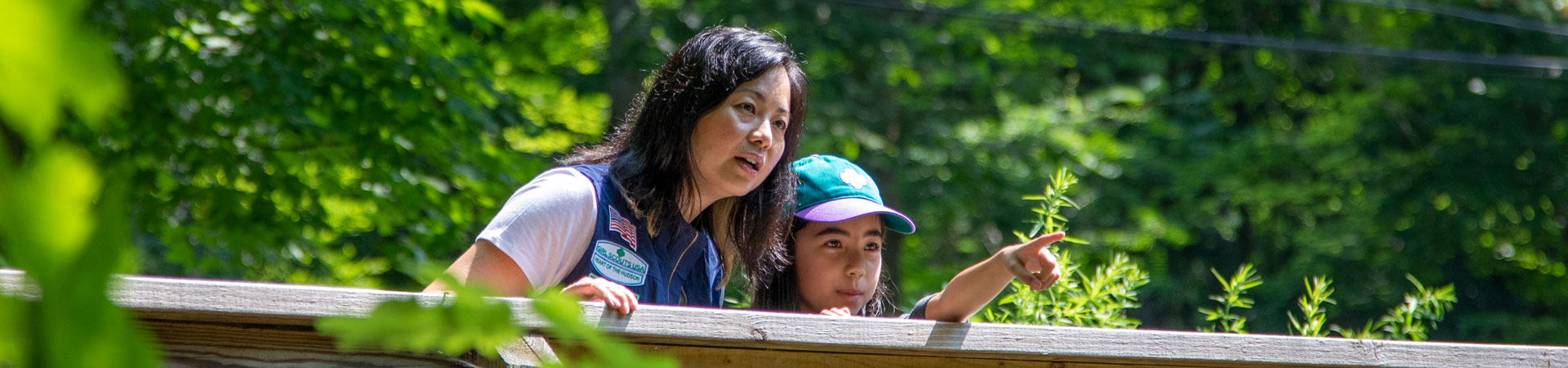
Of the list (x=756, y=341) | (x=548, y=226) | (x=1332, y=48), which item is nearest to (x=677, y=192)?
(x=548, y=226)

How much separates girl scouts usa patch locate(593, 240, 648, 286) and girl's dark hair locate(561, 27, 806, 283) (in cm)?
8

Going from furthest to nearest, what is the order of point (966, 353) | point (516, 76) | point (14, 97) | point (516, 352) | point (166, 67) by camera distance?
point (516, 76), point (166, 67), point (966, 353), point (516, 352), point (14, 97)

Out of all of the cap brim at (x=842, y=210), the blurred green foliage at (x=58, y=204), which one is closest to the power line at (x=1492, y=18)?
the cap brim at (x=842, y=210)

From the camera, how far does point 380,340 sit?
49 centimetres

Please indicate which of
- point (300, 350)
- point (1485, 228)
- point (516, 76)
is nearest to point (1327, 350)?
point (300, 350)

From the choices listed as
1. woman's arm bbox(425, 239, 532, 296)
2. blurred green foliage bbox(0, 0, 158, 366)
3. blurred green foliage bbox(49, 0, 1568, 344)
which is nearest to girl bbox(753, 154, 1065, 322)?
woman's arm bbox(425, 239, 532, 296)

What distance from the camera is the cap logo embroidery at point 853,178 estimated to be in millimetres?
2688

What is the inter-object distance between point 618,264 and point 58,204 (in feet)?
5.26

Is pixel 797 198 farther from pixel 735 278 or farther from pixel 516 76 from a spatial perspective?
pixel 516 76

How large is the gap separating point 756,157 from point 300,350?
0.97m

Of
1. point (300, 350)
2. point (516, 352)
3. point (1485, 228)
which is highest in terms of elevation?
point (1485, 228)

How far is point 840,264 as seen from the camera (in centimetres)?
257

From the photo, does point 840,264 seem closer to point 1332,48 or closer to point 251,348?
point 251,348

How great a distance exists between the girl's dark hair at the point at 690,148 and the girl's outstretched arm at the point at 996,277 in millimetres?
377
